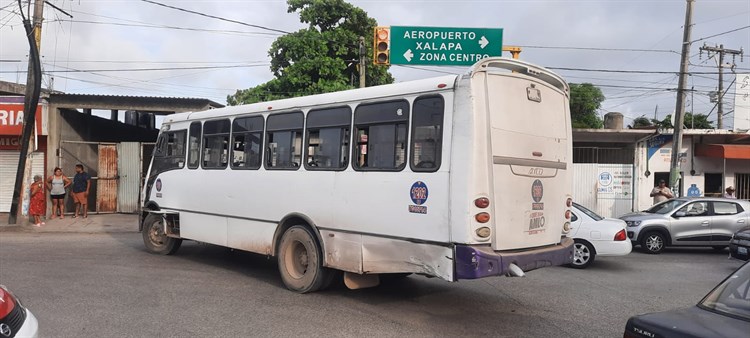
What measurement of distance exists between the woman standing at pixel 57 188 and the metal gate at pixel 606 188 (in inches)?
669

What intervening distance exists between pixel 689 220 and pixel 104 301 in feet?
41.9

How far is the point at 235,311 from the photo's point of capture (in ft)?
21.4

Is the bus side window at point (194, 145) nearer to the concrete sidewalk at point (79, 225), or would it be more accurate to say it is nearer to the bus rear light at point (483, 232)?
the bus rear light at point (483, 232)

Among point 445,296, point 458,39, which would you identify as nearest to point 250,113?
point 445,296

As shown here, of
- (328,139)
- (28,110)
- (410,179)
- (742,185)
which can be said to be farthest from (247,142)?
(742,185)

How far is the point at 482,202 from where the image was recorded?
562cm

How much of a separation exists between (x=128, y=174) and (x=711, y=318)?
59.0 ft

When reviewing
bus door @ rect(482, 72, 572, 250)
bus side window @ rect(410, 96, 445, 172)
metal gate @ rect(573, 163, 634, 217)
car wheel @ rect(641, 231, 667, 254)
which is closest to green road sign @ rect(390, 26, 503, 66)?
car wheel @ rect(641, 231, 667, 254)

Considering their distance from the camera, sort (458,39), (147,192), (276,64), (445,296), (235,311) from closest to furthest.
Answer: (235,311) → (445,296) → (147,192) → (458,39) → (276,64)


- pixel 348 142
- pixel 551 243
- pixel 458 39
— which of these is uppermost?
pixel 458 39

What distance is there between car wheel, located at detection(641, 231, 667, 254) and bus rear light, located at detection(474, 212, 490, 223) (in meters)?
9.18

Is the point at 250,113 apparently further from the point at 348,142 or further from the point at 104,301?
the point at 104,301

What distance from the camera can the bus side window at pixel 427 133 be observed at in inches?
233

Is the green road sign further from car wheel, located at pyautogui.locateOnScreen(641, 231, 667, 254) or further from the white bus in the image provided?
the white bus
